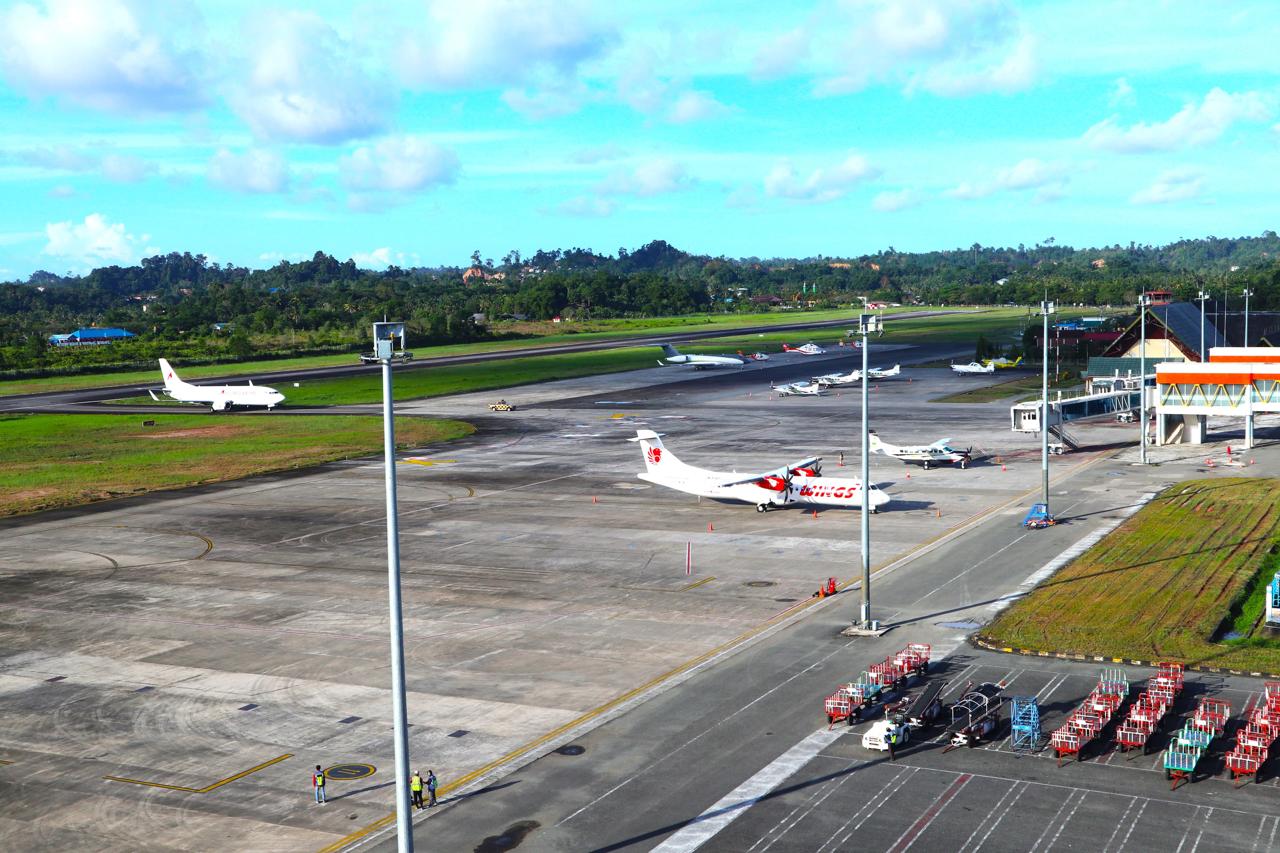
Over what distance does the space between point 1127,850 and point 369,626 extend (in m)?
35.0

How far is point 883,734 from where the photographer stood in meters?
38.5

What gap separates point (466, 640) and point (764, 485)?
32864mm

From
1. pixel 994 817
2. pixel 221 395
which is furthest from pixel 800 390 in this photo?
pixel 994 817

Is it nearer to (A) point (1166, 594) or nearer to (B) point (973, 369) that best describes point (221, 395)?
(B) point (973, 369)

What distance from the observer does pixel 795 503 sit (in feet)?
270

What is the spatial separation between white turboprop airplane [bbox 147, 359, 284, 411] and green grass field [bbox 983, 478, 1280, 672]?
113m

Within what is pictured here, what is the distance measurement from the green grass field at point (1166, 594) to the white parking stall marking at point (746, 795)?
558 inches

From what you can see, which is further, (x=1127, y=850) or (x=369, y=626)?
(x=369, y=626)

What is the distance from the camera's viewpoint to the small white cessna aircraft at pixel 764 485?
79812 mm

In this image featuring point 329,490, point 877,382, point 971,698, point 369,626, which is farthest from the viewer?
point 877,382

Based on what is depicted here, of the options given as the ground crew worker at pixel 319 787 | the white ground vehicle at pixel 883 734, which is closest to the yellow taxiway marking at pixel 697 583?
the white ground vehicle at pixel 883 734

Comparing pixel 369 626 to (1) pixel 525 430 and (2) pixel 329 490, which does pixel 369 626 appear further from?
(1) pixel 525 430

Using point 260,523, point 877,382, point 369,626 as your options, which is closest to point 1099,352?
point 877,382

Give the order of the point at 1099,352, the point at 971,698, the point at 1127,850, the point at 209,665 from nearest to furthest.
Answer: the point at 1127,850
the point at 971,698
the point at 209,665
the point at 1099,352
